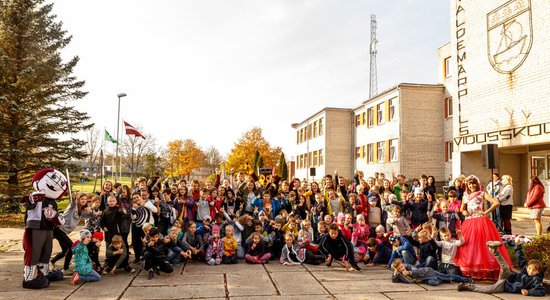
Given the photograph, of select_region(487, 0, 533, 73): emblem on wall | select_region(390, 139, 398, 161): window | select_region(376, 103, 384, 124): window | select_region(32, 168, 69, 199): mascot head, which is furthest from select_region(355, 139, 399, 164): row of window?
select_region(32, 168, 69, 199): mascot head

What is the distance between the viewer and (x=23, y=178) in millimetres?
18266

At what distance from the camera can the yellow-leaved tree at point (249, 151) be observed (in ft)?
180

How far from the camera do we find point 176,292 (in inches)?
267

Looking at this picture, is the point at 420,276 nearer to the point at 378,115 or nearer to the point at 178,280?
the point at 178,280

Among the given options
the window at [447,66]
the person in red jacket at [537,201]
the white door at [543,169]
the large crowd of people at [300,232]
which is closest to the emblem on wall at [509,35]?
the white door at [543,169]

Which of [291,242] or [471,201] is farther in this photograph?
[291,242]

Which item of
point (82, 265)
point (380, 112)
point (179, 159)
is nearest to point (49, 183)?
point (82, 265)

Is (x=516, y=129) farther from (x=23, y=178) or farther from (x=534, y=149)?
(x=23, y=178)

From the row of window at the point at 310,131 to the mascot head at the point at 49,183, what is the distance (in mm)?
34400

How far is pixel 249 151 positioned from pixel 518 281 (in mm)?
49297

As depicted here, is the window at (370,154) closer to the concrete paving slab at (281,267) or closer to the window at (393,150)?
the window at (393,150)

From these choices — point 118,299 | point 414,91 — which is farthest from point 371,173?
point 118,299

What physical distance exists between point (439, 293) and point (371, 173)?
27247mm

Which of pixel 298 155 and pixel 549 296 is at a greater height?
pixel 298 155
